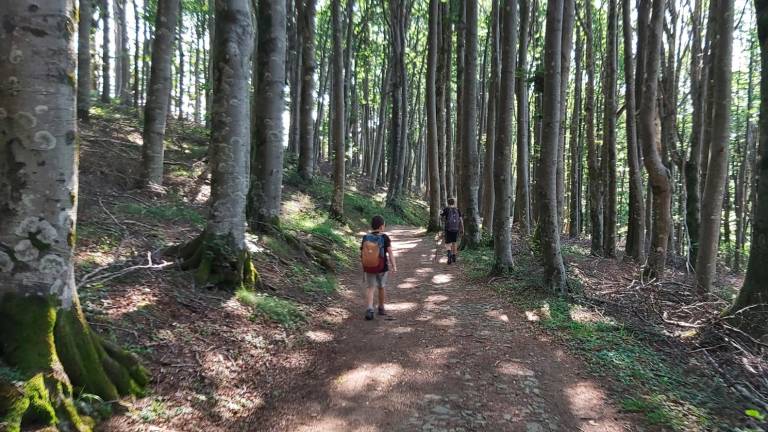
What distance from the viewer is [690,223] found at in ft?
44.4

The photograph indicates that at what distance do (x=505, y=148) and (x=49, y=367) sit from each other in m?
8.92

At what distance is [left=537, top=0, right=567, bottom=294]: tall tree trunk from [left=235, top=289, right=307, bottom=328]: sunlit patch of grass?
457cm

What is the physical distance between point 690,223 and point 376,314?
37.3 feet

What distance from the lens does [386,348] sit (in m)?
5.63

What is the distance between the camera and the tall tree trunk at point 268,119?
8844 mm

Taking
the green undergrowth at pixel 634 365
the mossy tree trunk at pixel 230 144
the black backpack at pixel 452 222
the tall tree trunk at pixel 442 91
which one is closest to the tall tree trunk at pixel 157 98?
the mossy tree trunk at pixel 230 144

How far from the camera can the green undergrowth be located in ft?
13.2

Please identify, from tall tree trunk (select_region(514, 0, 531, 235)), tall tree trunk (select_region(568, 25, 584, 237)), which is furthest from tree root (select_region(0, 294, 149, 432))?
tall tree trunk (select_region(568, 25, 584, 237))

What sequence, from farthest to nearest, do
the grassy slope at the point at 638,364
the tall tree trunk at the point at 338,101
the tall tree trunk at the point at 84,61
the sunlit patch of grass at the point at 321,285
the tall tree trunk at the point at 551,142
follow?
the tall tree trunk at the point at 338,101, the tall tree trunk at the point at 84,61, the tall tree trunk at the point at 551,142, the sunlit patch of grass at the point at 321,285, the grassy slope at the point at 638,364

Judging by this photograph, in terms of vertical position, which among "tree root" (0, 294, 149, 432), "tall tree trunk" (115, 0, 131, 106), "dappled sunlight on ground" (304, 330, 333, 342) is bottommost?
"dappled sunlight on ground" (304, 330, 333, 342)

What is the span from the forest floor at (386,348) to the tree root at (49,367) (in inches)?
6.5

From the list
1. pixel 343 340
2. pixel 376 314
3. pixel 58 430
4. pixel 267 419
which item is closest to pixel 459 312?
pixel 376 314

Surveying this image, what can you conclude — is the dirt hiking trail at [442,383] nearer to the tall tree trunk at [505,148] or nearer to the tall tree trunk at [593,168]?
the tall tree trunk at [505,148]

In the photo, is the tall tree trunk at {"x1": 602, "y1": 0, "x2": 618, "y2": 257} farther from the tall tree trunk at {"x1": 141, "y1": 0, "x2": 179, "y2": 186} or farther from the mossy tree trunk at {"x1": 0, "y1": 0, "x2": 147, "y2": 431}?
the mossy tree trunk at {"x1": 0, "y1": 0, "x2": 147, "y2": 431}
